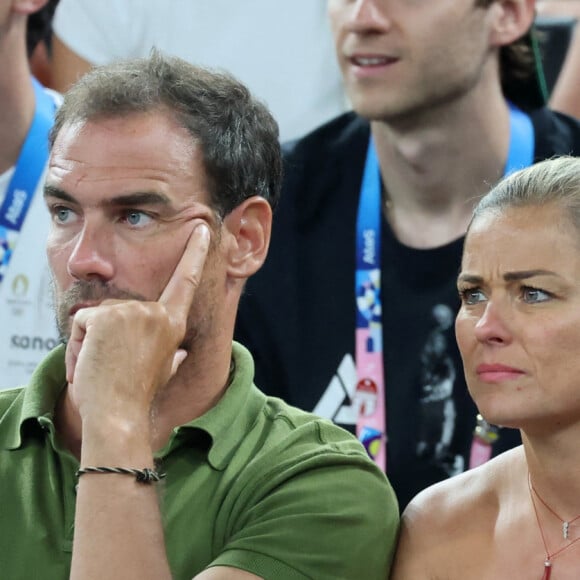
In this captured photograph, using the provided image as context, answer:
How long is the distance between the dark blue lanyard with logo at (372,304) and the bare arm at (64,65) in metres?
0.98

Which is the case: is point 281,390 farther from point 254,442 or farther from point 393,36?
point 254,442

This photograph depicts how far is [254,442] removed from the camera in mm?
2107

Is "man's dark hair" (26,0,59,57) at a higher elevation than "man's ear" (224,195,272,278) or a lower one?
higher

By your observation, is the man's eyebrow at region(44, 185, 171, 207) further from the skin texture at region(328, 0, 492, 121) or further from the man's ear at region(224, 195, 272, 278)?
the skin texture at region(328, 0, 492, 121)

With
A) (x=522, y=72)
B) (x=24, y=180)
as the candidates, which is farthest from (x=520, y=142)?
(x=24, y=180)

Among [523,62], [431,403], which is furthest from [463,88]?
[431,403]

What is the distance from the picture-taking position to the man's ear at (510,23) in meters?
3.42

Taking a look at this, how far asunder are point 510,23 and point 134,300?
69.9 inches

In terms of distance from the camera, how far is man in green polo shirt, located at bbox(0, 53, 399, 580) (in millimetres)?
1884

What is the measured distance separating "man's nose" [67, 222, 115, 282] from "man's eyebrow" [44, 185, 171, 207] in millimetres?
48

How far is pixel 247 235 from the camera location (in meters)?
2.23

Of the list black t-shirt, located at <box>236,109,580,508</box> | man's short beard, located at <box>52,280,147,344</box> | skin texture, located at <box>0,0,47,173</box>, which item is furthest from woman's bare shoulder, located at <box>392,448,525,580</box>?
skin texture, located at <box>0,0,47,173</box>

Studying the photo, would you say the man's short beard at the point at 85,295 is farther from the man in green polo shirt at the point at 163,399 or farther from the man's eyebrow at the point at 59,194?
the man's eyebrow at the point at 59,194

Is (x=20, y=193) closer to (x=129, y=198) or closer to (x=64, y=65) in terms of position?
(x=64, y=65)
